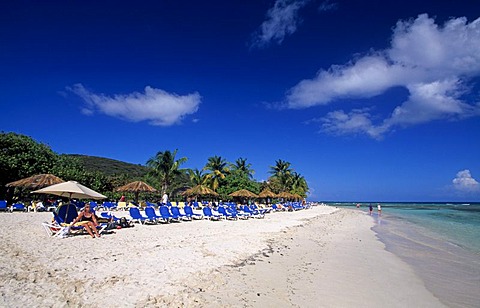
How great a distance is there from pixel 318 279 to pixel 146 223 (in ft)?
31.4

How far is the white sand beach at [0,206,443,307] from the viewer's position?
3893 millimetres

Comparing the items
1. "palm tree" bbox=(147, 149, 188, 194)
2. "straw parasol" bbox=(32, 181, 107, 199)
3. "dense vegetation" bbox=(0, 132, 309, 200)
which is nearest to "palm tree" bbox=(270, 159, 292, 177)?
"dense vegetation" bbox=(0, 132, 309, 200)

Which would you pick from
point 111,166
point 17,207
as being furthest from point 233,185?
point 111,166

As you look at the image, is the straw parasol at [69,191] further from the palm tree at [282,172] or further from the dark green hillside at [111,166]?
the dark green hillside at [111,166]

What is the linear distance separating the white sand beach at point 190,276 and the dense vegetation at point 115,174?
17336 mm

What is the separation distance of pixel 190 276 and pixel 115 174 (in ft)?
112

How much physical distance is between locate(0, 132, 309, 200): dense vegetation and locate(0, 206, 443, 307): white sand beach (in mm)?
17336

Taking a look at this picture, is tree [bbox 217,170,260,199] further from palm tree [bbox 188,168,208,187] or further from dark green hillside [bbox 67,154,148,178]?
dark green hillside [bbox 67,154,148,178]

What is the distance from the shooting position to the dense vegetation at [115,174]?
22.1 m

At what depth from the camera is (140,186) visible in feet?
62.7

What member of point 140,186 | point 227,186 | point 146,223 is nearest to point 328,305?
point 146,223

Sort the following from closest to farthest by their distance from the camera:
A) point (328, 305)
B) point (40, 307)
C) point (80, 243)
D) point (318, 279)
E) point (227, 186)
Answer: point (40, 307) → point (328, 305) → point (318, 279) → point (80, 243) → point (227, 186)

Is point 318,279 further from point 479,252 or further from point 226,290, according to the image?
point 479,252

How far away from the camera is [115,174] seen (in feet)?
118
